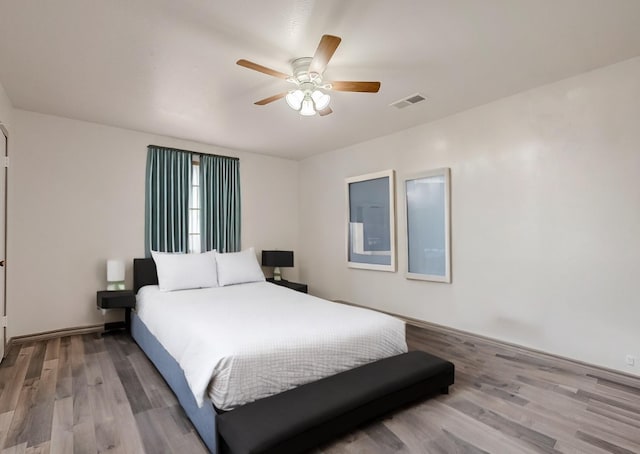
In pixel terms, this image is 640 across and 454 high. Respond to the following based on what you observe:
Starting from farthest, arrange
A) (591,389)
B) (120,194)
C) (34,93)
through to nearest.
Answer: (120,194) → (34,93) → (591,389)

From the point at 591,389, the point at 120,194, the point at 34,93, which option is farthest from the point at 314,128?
the point at 591,389

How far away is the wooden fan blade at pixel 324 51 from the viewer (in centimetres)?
198

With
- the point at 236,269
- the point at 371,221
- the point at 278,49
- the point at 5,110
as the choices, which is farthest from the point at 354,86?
the point at 5,110

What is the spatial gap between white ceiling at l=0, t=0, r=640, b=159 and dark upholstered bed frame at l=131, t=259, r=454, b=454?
91.4 inches

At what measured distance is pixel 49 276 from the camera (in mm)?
3854

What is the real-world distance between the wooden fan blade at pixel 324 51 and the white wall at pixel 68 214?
317 cm

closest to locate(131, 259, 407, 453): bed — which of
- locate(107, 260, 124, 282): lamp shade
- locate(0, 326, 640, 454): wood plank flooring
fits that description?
locate(0, 326, 640, 454): wood plank flooring

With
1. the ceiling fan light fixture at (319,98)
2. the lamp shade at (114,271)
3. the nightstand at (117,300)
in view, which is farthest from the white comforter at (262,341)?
the ceiling fan light fixture at (319,98)

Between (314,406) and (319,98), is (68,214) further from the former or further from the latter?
(314,406)

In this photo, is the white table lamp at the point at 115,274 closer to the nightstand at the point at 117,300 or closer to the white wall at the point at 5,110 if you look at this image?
the nightstand at the point at 117,300

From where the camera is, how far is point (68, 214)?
3.96 metres

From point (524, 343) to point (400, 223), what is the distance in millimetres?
1907

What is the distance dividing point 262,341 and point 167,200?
3224mm

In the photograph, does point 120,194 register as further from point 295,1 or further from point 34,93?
point 295,1
